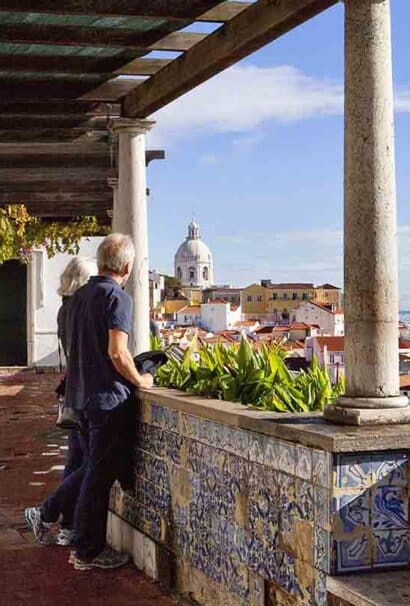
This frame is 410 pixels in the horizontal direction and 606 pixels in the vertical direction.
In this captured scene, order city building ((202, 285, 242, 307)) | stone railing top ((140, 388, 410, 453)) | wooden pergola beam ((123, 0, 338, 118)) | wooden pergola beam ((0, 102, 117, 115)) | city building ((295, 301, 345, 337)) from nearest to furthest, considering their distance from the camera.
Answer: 1. stone railing top ((140, 388, 410, 453))
2. wooden pergola beam ((123, 0, 338, 118))
3. wooden pergola beam ((0, 102, 117, 115))
4. city building ((295, 301, 345, 337))
5. city building ((202, 285, 242, 307))

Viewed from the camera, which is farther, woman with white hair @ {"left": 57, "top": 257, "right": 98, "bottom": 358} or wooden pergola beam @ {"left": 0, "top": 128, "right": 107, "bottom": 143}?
wooden pergola beam @ {"left": 0, "top": 128, "right": 107, "bottom": 143}

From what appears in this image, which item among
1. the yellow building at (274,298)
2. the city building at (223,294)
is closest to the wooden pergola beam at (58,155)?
the yellow building at (274,298)

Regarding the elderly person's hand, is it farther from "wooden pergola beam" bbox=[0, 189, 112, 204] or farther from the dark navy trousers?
"wooden pergola beam" bbox=[0, 189, 112, 204]

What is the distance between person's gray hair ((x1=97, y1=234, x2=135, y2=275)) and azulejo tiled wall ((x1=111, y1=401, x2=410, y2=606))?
23.5 inches

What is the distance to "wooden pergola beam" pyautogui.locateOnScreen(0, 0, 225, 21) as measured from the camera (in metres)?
4.73

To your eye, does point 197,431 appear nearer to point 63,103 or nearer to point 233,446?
point 233,446

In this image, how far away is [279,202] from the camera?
14.2 metres

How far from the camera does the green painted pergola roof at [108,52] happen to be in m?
4.75

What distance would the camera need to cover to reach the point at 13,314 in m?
18.5

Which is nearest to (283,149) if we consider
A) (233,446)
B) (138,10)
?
(138,10)

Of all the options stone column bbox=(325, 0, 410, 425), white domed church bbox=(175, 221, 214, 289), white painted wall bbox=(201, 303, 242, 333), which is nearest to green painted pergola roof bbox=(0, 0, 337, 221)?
stone column bbox=(325, 0, 410, 425)

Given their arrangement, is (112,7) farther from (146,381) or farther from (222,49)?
(146,381)

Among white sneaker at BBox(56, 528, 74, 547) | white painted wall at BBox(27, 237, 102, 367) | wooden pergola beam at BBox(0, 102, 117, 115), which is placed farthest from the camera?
white painted wall at BBox(27, 237, 102, 367)

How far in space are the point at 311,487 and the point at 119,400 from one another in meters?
1.58
